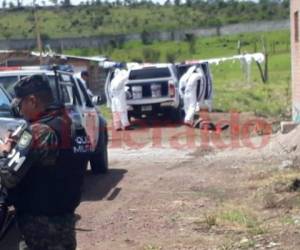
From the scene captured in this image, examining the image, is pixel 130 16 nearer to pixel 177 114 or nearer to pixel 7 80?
pixel 177 114

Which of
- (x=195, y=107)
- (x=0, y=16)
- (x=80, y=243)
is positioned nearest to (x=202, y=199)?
(x=80, y=243)

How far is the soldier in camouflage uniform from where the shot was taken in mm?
5762

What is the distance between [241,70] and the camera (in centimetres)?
6331

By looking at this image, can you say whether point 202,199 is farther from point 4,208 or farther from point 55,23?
point 55,23

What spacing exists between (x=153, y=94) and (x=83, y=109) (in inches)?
508

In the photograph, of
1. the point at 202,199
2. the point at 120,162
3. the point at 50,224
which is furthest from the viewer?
the point at 120,162

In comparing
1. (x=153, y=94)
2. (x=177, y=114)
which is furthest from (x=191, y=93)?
(x=153, y=94)

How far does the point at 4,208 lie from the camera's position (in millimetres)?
6723

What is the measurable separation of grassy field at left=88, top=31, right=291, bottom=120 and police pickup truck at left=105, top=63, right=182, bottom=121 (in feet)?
10.1

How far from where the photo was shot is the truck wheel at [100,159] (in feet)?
51.5

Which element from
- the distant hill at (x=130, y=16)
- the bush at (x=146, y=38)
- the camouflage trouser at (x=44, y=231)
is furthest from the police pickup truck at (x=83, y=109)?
the bush at (x=146, y=38)

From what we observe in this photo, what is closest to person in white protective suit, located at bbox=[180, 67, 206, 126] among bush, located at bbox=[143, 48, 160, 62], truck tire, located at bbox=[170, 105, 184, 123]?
truck tire, located at bbox=[170, 105, 184, 123]

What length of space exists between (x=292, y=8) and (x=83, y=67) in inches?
802

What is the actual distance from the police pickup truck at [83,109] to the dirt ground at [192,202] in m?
0.35
